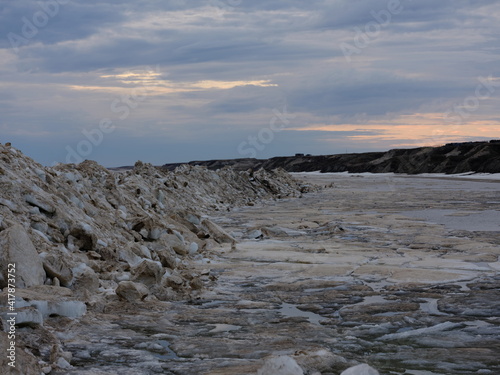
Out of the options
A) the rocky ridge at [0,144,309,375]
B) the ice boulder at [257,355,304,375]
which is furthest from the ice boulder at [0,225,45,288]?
the ice boulder at [257,355,304,375]

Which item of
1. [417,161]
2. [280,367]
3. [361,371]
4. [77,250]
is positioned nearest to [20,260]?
[77,250]

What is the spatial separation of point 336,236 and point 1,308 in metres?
7.24

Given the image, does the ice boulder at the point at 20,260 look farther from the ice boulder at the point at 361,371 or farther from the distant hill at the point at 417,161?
the distant hill at the point at 417,161

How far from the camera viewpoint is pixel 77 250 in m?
6.20

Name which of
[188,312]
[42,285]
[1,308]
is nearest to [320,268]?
[188,312]

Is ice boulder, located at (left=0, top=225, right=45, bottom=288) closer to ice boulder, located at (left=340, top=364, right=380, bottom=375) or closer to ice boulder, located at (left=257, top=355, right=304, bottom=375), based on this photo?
ice boulder, located at (left=257, top=355, right=304, bottom=375)

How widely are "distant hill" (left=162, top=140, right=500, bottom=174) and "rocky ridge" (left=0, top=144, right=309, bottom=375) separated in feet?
142

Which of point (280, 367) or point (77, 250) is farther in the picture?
point (77, 250)

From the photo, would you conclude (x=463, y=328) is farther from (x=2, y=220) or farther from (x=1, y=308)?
(x=2, y=220)

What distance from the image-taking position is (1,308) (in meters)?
3.52

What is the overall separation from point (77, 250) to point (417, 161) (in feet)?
206

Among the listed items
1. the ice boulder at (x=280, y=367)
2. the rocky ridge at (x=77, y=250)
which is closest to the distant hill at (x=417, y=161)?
the rocky ridge at (x=77, y=250)

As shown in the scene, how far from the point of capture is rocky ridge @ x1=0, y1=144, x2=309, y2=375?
12.1 feet

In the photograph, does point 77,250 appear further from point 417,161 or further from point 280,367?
point 417,161
